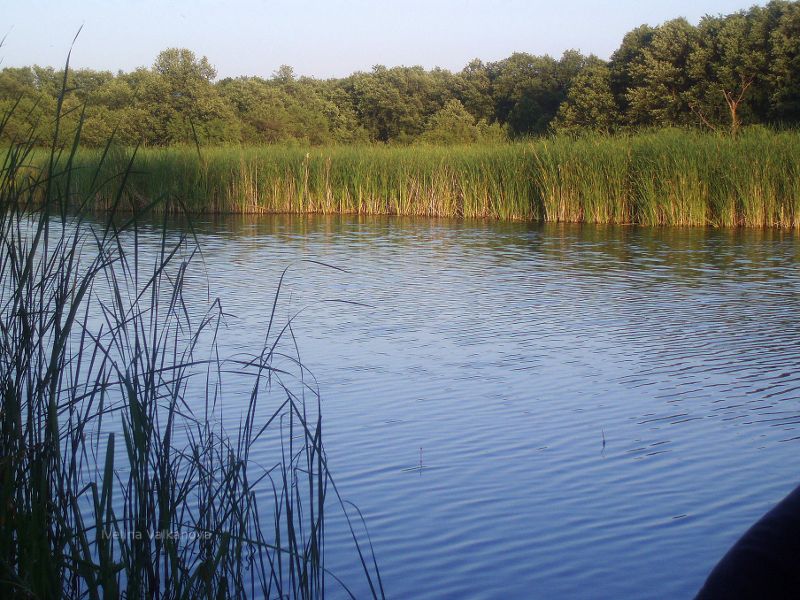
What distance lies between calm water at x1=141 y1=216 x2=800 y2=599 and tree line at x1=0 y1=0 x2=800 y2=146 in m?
13.7

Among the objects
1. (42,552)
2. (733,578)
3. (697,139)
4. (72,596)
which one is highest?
(697,139)

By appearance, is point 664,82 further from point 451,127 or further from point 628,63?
point 451,127

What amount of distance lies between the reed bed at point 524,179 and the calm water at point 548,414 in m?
5.11

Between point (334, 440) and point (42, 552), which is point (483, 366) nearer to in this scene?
point (334, 440)

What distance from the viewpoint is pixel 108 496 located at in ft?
6.29

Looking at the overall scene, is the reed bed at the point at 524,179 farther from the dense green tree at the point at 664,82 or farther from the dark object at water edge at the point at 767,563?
the dark object at water edge at the point at 767,563

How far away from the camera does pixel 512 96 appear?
3903 centimetres

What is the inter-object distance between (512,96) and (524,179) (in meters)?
22.4

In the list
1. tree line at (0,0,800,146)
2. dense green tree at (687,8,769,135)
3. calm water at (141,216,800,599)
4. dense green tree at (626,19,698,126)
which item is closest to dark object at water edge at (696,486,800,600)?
calm water at (141,216,800,599)

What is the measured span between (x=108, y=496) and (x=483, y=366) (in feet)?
12.4

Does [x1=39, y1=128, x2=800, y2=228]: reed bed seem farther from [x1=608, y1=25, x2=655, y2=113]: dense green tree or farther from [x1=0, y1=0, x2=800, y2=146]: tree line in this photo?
[x1=608, y1=25, x2=655, y2=113]: dense green tree

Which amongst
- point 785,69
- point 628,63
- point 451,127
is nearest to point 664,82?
point 628,63

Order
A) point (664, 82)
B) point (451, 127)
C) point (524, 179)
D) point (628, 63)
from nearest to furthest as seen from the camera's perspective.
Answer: point (524, 179)
point (664, 82)
point (628, 63)
point (451, 127)

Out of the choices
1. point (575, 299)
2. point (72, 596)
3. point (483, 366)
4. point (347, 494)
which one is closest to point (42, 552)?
point (72, 596)
